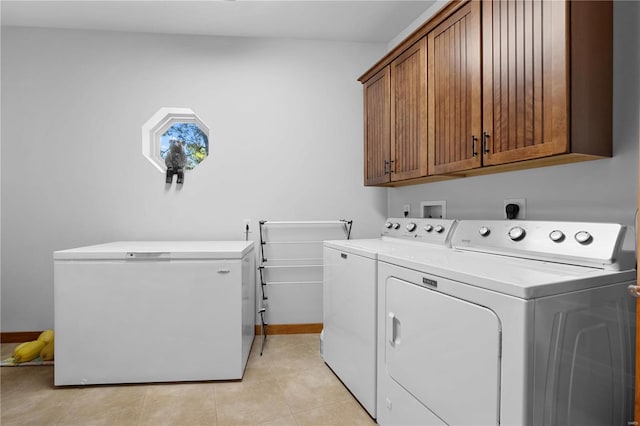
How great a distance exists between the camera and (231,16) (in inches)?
106

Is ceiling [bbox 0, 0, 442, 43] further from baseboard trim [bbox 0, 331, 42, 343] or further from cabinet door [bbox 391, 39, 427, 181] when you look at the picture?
baseboard trim [bbox 0, 331, 42, 343]

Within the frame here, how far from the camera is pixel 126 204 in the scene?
2.94 metres

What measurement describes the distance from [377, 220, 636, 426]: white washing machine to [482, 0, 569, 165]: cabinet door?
0.33 m

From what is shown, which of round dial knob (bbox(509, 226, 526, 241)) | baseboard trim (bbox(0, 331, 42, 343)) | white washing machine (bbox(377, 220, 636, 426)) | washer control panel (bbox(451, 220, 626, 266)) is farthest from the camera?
baseboard trim (bbox(0, 331, 42, 343))

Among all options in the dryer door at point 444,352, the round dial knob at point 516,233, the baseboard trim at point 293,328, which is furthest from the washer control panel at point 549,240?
the baseboard trim at point 293,328

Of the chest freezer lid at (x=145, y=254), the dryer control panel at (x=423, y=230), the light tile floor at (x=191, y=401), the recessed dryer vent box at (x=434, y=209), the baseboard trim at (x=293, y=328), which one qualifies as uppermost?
the recessed dryer vent box at (x=434, y=209)

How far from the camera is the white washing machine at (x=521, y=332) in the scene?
3.29 feet

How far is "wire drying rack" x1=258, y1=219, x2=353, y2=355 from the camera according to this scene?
3068mm

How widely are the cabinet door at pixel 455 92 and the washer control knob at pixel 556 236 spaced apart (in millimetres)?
449

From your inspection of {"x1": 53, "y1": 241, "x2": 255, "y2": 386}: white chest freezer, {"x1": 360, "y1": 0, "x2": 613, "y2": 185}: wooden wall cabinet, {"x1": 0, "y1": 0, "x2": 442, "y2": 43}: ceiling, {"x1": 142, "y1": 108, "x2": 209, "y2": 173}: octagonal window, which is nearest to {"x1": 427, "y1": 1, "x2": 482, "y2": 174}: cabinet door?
{"x1": 360, "y1": 0, "x2": 613, "y2": 185}: wooden wall cabinet

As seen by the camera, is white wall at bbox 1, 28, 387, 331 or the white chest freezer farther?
white wall at bbox 1, 28, 387, 331

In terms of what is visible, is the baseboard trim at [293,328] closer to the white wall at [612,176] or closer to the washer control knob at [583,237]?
the white wall at [612,176]

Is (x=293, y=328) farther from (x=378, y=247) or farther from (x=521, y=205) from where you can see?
(x=521, y=205)

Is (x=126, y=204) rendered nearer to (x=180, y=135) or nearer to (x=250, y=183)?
(x=180, y=135)
